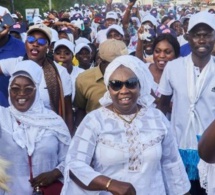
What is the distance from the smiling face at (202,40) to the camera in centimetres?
500

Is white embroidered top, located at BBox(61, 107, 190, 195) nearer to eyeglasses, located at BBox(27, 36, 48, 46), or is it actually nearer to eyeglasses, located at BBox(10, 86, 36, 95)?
eyeglasses, located at BBox(10, 86, 36, 95)

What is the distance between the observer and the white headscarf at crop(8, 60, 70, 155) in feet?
13.5

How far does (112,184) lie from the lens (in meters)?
3.52

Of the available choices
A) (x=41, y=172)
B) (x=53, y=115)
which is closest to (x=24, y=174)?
(x=41, y=172)

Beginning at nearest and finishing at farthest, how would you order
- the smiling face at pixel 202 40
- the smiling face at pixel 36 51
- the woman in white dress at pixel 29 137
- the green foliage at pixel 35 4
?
the woman in white dress at pixel 29 137
the smiling face at pixel 202 40
the smiling face at pixel 36 51
the green foliage at pixel 35 4

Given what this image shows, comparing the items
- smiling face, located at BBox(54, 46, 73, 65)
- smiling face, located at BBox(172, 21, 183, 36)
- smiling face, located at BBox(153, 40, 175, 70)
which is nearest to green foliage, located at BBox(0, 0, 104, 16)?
smiling face, located at BBox(172, 21, 183, 36)

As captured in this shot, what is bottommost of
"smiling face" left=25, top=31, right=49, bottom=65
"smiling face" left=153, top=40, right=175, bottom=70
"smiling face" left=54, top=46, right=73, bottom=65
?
"smiling face" left=54, top=46, right=73, bottom=65

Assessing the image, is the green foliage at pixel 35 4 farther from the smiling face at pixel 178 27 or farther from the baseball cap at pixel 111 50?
the baseball cap at pixel 111 50

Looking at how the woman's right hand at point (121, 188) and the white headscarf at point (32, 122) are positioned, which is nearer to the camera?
the woman's right hand at point (121, 188)

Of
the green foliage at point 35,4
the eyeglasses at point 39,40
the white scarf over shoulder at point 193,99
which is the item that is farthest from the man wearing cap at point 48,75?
the green foliage at point 35,4

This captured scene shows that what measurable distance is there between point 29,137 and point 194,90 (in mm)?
1467

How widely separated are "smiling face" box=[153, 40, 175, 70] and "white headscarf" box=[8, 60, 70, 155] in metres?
1.97

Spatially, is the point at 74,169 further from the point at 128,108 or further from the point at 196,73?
the point at 196,73

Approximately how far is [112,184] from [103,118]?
0.44 metres
